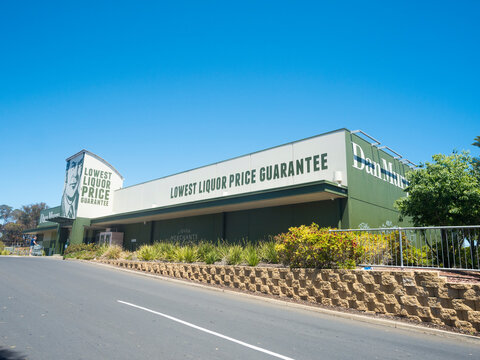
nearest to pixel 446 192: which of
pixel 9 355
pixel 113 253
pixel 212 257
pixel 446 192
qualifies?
pixel 446 192

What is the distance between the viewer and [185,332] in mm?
6559

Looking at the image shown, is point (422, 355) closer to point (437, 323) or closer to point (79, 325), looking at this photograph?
point (437, 323)

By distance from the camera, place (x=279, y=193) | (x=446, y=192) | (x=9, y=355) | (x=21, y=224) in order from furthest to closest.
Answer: (x=21, y=224), (x=279, y=193), (x=446, y=192), (x=9, y=355)

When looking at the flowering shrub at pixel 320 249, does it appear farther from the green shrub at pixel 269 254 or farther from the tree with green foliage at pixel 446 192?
the tree with green foliage at pixel 446 192

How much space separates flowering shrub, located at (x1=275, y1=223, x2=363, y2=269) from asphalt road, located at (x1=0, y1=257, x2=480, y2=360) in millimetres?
1719

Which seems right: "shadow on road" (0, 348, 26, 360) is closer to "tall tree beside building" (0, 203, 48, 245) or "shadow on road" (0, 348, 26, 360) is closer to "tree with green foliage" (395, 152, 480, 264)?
"tree with green foliage" (395, 152, 480, 264)

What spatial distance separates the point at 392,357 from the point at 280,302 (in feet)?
17.3

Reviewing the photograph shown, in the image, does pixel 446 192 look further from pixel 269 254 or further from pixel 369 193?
pixel 269 254

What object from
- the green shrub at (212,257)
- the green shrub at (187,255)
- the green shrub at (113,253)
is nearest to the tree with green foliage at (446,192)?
the green shrub at (212,257)

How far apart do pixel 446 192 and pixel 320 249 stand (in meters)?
7.01

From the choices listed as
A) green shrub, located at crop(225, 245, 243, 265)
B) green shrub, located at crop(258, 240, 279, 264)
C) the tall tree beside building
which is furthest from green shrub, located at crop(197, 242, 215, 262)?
the tall tree beside building

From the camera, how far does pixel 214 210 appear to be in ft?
72.5

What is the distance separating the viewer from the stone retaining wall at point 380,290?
7812mm

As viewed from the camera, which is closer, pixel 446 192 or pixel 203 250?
pixel 446 192
